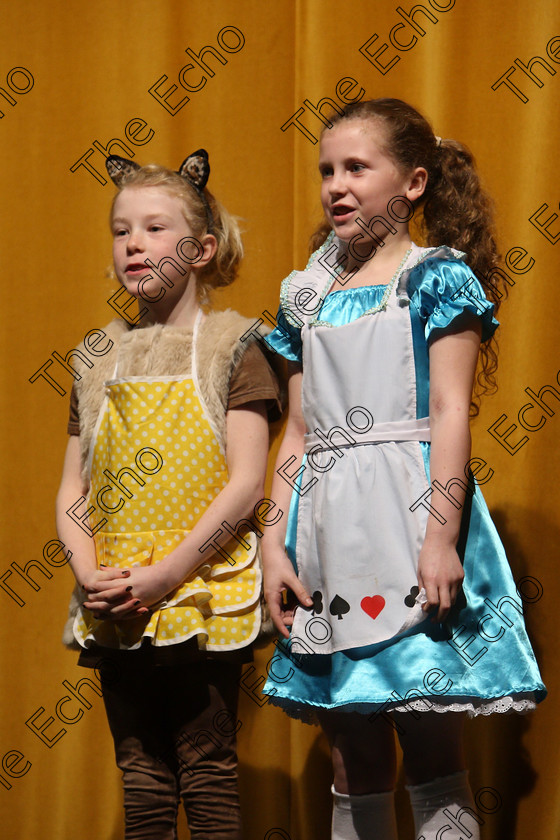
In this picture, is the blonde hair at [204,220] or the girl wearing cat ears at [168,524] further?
the blonde hair at [204,220]

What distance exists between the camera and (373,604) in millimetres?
1239

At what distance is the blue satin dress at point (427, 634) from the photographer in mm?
1198

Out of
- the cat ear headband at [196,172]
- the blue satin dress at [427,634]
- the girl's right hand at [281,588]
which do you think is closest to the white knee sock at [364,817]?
the blue satin dress at [427,634]

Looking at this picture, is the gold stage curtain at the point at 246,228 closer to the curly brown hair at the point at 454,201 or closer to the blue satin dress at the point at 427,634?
the curly brown hair at the point at 454,201

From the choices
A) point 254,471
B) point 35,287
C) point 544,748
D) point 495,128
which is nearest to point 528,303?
point 495,128

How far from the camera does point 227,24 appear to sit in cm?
201

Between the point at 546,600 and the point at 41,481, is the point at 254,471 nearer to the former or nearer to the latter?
the point at 546,600

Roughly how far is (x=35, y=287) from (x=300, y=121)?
66 centimetres

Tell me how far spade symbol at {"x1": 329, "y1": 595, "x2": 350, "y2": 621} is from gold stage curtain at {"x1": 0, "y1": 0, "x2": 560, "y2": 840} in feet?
2.01

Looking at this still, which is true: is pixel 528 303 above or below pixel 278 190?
below

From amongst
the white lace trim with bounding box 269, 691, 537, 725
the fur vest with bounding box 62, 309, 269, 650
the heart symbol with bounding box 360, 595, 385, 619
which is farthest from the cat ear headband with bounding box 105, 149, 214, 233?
the white lace trim with bounding box 269, 691, 537, 725

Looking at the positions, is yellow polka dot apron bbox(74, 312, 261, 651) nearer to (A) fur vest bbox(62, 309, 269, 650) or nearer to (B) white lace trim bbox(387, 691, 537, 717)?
(A) fur vest bbox(62, 309, 269, 650)

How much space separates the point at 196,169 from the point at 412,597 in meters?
0.80

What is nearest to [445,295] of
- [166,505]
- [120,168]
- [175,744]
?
[166,505]
